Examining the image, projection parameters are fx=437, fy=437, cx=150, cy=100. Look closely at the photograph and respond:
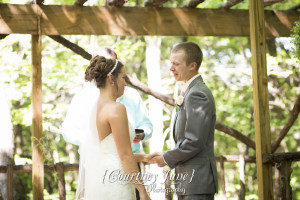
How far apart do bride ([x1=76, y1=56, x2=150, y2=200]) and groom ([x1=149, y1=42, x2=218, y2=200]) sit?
288 mm

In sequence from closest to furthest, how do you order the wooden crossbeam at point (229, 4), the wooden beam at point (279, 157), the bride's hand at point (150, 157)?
1. the bride's hand at point (150, 157)
2. the wooden beam at point (279, 157)
3. the wooden crossbeam at point (229, 4)

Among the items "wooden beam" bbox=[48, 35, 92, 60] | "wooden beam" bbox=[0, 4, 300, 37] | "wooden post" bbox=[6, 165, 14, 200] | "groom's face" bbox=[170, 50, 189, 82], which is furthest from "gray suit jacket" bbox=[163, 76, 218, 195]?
"wooden post" bbox=[6, 165, 14, 200]

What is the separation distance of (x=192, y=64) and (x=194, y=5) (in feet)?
8.64

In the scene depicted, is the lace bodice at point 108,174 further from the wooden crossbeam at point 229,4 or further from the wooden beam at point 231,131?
the wooden beam at point 231,131

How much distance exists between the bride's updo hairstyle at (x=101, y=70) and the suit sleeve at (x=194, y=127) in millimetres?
535

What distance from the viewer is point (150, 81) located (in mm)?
10875

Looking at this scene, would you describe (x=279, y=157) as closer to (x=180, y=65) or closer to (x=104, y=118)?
(x=180, y=65)

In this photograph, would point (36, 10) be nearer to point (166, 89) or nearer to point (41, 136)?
point (41, 136)

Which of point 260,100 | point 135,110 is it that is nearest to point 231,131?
point 260,100

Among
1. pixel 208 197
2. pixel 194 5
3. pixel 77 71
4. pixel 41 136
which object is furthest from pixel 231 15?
pixel 77 71

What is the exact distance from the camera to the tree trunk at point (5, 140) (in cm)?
757

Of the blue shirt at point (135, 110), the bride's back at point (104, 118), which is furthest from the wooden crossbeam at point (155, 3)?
the bride's back at point (104, 118)

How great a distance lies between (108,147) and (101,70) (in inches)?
20.5

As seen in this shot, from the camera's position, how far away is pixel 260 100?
4020 millimetres
